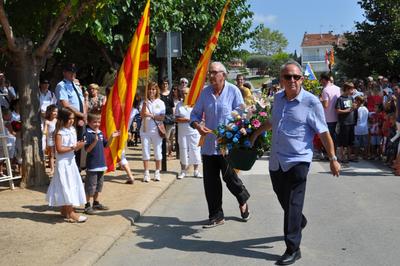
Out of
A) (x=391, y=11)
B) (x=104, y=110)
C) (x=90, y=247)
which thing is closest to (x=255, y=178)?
(x=104, y=110)

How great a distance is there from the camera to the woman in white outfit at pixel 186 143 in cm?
1058

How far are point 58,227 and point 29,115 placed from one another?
313 centimetres

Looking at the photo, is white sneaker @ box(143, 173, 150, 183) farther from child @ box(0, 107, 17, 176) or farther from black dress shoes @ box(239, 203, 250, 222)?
black dress shoes @ box(239, 203, 250, 222)

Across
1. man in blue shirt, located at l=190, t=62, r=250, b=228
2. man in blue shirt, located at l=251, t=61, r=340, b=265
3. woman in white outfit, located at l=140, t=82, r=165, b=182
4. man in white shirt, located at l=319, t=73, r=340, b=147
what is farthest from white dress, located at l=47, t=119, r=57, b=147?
man in blue shirt, located at l=251, t=61, r=340, b=265

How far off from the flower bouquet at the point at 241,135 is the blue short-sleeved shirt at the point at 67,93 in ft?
10.4

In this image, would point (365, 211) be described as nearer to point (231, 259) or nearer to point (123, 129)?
point (231, 259)

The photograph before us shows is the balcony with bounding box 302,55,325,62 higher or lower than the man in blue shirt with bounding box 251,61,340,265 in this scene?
higher

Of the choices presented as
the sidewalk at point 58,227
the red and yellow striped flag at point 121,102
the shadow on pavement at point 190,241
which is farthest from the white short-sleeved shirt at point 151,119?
the shadow on pavement at point 190,241

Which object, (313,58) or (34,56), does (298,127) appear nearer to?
(34,56)

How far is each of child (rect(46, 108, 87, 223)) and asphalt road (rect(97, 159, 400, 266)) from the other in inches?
31.6

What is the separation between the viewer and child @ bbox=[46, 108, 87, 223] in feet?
21.9

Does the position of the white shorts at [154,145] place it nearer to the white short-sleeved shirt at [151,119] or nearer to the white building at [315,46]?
the white short-sleeved shirt at [151,119]

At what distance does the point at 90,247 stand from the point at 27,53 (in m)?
4.45

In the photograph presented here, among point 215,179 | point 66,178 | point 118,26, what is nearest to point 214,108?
point 215,179
